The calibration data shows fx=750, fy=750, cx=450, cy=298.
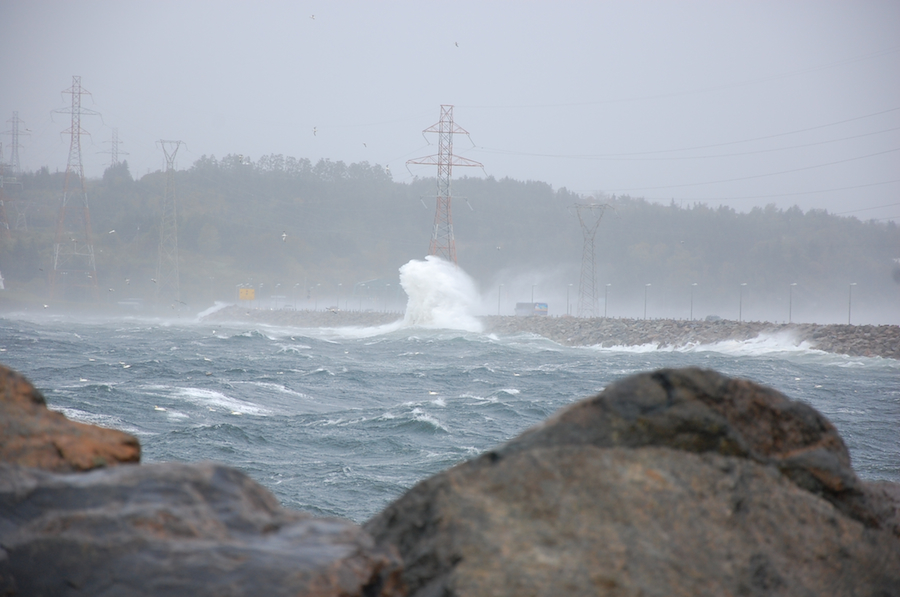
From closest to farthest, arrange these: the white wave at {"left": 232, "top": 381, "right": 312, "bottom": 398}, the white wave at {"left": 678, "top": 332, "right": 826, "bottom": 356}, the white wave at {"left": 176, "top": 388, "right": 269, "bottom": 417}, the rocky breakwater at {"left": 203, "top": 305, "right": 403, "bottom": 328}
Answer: the white wave at {"left": 176, "top": 388, "right": 269, "bottom": 417}, the white wave at {"left": 232, "top": 381, "right": 312, "bottom": 398}, the white wave at {"left": 678, "top": 332, "right": 826, "bottom": 356}, the rocky breakwater at {"left": 203, "top": 305, "right": 403, "bottom": 328}

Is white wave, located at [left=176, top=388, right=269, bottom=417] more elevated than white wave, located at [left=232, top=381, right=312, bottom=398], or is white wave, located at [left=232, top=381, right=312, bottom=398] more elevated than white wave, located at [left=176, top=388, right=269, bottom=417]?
white wave, located at [left=176, top=388, right=269, bottom=417]

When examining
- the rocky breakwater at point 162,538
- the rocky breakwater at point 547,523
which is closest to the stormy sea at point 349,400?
the rocky breakwater at point 162,538

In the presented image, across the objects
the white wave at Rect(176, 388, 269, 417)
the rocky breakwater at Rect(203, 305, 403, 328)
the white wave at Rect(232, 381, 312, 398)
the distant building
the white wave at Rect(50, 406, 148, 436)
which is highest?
the distant building

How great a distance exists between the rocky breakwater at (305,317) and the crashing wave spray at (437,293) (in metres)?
9.79

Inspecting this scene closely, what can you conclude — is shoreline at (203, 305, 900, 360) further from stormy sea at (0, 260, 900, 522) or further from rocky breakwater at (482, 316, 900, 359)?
stormy sea at (0, 260, 900, 522)

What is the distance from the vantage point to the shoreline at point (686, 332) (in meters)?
44.2

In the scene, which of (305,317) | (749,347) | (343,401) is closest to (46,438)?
(343,401)

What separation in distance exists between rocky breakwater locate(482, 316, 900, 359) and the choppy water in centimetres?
639

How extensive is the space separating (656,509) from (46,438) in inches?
96.3

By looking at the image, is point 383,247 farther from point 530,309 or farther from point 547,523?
point 547,523

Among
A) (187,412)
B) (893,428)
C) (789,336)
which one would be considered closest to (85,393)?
(187,412)

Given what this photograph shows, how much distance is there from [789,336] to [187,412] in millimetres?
43776

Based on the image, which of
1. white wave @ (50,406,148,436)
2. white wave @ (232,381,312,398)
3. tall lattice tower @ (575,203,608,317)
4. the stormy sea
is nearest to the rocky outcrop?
the stormy sea

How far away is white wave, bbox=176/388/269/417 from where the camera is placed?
54.1ft
